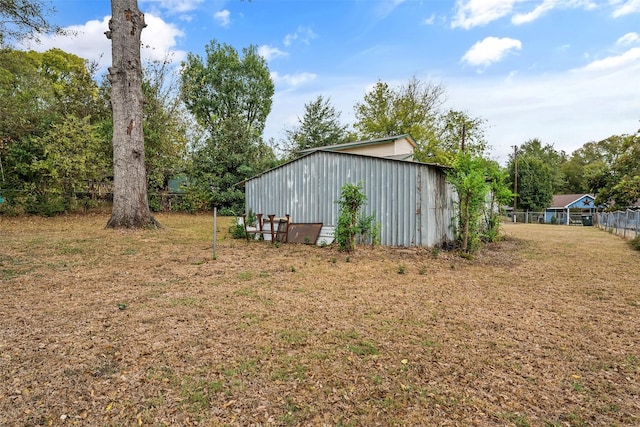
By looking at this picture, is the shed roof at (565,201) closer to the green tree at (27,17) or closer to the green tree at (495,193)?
the green tree at (495,193)

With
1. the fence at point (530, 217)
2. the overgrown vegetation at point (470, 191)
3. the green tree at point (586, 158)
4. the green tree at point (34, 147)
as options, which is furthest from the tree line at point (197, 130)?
the fence at point (530, 217)

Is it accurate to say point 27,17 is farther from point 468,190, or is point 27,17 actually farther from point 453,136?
point 453,136

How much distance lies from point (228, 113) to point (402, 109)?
15978 millimetres

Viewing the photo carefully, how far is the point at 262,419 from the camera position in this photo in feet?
6.42

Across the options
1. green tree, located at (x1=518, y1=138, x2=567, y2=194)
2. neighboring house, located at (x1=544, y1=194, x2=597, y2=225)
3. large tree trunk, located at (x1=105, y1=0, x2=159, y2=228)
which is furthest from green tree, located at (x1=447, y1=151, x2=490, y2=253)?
green tree, located at (x1=518, y1=138, x2=567, y2=194)

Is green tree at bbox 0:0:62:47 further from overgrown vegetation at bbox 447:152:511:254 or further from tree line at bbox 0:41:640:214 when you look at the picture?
overgrown vegetation at bbox 447:152:511:254

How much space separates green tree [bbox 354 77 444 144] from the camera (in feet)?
95.1

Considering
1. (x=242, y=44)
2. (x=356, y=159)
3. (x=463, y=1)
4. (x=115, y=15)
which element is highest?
(x=242, y=44)

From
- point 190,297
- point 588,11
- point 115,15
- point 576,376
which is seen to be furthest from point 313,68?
point 576,376

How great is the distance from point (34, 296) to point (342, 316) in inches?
151

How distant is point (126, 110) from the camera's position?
923 cm

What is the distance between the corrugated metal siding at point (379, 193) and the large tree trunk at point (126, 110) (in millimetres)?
4048

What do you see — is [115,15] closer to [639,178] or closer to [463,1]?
[463,1]

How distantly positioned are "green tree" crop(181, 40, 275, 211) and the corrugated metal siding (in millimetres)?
10456
